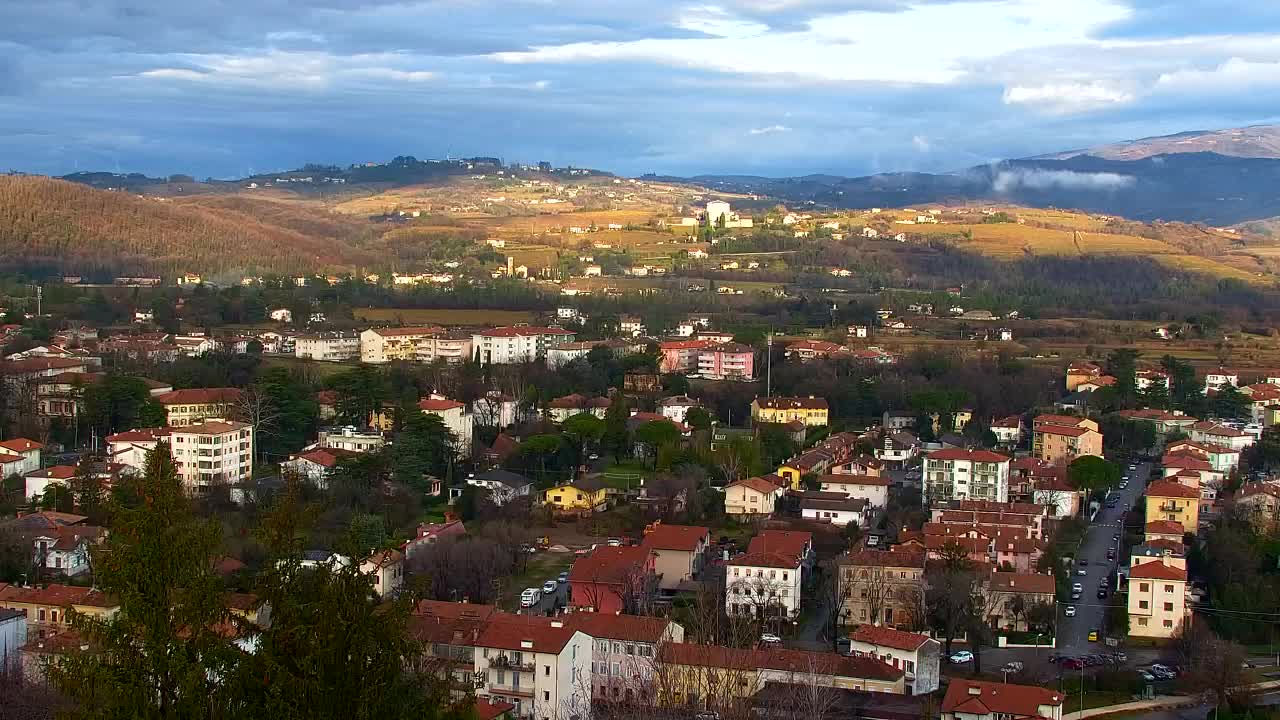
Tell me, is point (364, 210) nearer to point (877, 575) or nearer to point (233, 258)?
point (233, 258)

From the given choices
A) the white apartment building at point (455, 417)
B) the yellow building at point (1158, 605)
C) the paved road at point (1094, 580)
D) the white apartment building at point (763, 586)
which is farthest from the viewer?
the white apartment building at point (455, 417)

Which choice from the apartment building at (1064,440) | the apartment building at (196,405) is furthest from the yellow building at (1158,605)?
the apartment building at (196,405)

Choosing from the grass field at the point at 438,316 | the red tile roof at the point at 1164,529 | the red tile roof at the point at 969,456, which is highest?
the grass field at the point at 438,316

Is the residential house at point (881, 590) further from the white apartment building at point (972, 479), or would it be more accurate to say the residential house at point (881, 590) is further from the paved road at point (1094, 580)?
the white apartment building at point (972, 479)

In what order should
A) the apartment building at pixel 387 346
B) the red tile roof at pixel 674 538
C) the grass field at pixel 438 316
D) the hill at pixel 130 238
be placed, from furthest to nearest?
the hill at pixel 130 238 → the grass field at pixel 438 316 → the apartment building at pixel 387 346 → the red tile roof at pixel 674 538

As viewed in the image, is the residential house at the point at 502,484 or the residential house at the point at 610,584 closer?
the residential house at the point at 610,584

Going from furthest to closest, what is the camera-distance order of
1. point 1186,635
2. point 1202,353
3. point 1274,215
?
point 1274,215
point 1202,353
point 1186,635

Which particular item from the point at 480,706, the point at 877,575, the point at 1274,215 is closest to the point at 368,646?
the point at 480,706
